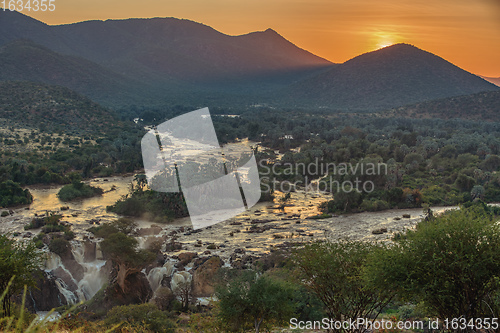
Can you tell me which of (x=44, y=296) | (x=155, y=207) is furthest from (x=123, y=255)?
(x=155, y=207)

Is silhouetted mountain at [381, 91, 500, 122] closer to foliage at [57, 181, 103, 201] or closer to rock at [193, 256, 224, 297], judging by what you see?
foliage at [57, 181, 103, 201]

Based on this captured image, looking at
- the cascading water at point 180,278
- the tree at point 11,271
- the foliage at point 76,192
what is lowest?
the cascading water at point 180,278

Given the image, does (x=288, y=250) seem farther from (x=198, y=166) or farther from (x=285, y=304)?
(x=198, y=166)

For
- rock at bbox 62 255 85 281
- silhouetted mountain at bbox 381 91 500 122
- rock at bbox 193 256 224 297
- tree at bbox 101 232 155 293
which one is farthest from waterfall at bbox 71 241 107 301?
silhouetted mountain at bbox 381 91 500 122

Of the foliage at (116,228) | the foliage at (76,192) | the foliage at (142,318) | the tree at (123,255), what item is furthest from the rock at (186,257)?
the foliage at (76,192)

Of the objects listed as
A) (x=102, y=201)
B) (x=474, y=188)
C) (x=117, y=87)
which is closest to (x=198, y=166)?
(x=102, y=201)

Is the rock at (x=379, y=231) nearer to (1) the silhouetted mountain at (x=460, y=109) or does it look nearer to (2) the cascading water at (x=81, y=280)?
(2) the cascading water at (x=81, y=280)

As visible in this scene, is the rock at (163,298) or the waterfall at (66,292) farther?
the waterfall at (66,292)
